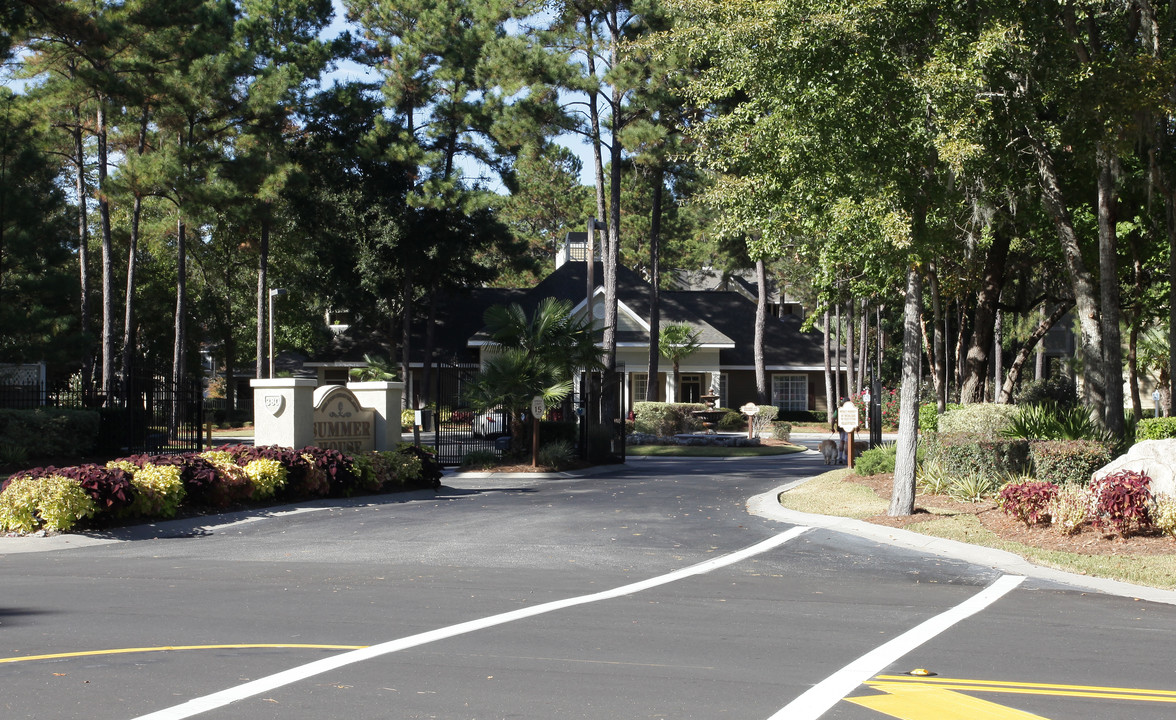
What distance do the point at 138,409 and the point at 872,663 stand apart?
20350 millimetres

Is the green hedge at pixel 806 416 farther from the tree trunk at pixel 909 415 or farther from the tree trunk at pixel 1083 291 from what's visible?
the tree trunk at pixel 909 415

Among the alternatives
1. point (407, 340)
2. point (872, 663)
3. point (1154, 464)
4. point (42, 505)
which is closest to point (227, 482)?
point (42, 505)

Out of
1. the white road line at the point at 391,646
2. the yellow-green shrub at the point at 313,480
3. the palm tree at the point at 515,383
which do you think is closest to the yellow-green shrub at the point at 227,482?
the yellow-green shrub at the point at 313,480

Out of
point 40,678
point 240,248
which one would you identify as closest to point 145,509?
point 40,678

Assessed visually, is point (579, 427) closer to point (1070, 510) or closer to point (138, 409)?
point (138, 409)

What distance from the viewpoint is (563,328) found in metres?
26.6

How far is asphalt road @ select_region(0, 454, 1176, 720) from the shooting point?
6.26m

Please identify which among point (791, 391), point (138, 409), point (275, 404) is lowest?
point (138, 409)

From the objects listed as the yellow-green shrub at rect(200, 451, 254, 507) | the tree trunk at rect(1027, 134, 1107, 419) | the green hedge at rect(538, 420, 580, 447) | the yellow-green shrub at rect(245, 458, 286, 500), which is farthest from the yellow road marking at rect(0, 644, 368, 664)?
the green hedge at rect(538, 420, 580, 447)

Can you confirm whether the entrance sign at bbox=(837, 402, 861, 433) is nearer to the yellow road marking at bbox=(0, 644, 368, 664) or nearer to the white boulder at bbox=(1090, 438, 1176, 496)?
the white boulder at bbox=(1090, 438, 1176, 496)

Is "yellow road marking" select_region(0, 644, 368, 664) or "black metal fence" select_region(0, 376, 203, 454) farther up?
"black metal fence" select_region(0, 376, 203, 454)

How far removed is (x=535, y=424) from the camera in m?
26.0

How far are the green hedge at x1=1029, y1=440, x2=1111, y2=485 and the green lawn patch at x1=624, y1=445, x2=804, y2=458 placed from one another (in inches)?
679

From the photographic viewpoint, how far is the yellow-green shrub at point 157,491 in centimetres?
1486
